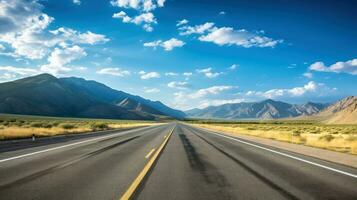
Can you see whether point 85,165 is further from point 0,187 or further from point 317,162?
point 317,162

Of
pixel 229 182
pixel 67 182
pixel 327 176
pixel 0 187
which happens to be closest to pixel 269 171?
pixel 327 176

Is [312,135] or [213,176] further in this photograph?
[312,135]

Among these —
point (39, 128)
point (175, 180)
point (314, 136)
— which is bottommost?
point (175, 180)

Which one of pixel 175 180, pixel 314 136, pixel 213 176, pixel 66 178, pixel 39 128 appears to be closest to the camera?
pixel 175 180

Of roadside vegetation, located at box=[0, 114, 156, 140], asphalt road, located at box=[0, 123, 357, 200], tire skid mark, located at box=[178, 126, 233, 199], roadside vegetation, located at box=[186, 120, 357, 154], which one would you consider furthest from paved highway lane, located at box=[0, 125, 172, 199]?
roadside vegetation, located at box=[0, 114, 156, 140]

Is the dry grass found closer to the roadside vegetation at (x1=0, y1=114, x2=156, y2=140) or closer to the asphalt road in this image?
the asphalt road

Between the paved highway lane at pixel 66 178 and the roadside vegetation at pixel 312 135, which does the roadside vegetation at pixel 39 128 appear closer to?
the paved highway lane at pixel 66 178

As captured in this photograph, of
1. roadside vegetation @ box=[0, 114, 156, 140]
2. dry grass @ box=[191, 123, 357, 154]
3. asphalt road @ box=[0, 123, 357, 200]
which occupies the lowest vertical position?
asphalt road @ box=[0, 123, 357, 200]

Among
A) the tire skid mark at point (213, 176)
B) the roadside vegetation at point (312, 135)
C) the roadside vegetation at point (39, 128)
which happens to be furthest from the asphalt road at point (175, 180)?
the roadside vegetation at point (39, 128)

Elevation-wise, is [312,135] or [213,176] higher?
[312,135]

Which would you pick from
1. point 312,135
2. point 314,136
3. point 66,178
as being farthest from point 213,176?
point 312,135

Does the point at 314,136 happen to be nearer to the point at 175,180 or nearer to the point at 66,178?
the point at 175,180

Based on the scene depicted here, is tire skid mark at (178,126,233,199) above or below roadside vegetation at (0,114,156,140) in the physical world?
below

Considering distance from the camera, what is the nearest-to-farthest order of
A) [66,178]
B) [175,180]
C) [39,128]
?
1. [175,180]
2. [66,178]
3. [39,128]
